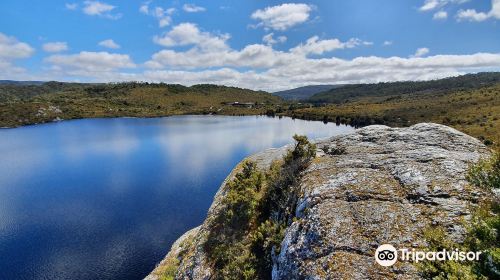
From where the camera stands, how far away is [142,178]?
7881 centimetres

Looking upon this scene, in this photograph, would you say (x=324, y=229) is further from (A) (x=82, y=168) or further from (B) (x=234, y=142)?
(B) (x=234, y=142)

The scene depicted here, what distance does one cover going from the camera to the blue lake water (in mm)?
43219

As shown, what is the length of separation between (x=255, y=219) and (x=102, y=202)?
171 ft

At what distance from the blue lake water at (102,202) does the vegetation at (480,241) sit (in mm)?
37918

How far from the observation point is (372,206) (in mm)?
13773

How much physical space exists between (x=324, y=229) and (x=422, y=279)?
4.04 meters

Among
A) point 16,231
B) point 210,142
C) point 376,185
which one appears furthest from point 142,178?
point 376,185

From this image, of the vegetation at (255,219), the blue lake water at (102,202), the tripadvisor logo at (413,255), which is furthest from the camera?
the blue lake water at (102,202)

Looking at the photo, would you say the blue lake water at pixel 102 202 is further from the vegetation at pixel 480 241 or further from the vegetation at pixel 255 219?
the vegetation at pixel 480 241

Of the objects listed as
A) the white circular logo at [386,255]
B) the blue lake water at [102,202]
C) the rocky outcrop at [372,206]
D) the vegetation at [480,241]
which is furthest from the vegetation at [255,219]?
the blue lake water at [102,202]

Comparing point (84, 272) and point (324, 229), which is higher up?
point (324, 229)

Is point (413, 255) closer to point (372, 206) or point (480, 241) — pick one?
point (480, 241)

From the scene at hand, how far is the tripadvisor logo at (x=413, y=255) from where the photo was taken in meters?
10.1

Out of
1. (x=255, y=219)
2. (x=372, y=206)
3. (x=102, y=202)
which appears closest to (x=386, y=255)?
(x=372, y=206)
